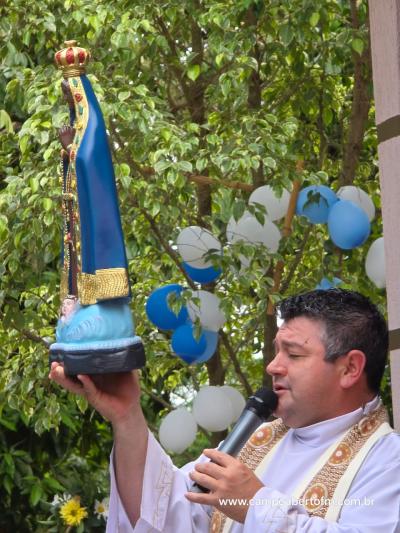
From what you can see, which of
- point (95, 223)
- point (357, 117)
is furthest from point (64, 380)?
point (357, 117)

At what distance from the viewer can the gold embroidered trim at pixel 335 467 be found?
8.87 feet

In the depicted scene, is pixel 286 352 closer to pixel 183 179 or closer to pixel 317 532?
pixel 317 532

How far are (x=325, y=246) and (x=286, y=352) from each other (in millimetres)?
3167

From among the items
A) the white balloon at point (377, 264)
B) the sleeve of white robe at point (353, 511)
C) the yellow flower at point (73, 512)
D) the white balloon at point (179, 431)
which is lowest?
the yellow flower at point (73, 512)

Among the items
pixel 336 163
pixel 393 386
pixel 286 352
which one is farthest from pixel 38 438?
pixel 286 352

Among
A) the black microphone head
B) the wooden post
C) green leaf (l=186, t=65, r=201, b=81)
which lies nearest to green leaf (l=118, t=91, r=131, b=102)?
green leaf (l=186, t=65, r=201, b=81)

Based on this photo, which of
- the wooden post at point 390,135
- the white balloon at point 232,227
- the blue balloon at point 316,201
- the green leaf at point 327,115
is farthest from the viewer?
the green leaf at point 327,115

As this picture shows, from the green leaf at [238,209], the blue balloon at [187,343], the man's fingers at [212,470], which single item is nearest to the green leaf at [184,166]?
the green leaf at [238,209]

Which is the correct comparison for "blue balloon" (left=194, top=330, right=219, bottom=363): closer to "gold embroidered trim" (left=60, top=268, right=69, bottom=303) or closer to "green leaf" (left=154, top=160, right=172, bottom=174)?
"green leaf" (left=154, top=160, right=172, bottom=174)

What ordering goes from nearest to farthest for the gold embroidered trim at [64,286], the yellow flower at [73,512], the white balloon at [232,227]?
the gold embroidered trim at [64,286], the white balloon at [232,227], the yellow flower at [73,512]

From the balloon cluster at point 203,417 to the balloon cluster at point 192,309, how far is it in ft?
0.60

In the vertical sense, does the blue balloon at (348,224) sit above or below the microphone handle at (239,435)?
above

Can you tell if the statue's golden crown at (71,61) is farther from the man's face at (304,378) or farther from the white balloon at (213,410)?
the white balloon at (213,410)

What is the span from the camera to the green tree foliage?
515cm
